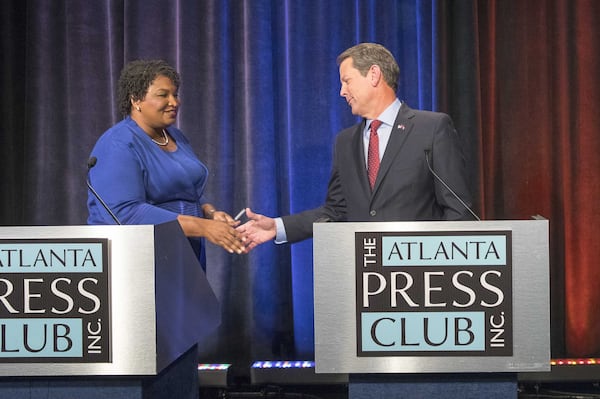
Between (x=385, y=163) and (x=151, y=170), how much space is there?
786 millimetres

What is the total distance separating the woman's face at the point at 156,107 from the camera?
2627 mm

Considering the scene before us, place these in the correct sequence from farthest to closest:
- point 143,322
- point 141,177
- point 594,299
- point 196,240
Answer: point 594,299
point 196,240
point 141,177
point 143,322

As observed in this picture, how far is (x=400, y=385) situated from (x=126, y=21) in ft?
9.18

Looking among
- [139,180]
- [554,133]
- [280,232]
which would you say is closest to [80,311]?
[139,180]

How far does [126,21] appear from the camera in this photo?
3957 millimetres

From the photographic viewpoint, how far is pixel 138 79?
8.71 ft

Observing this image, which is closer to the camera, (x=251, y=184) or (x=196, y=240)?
(x=196, y=240)

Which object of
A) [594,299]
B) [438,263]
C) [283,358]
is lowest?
[283,358]

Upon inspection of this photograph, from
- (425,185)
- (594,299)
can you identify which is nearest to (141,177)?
(425,185)

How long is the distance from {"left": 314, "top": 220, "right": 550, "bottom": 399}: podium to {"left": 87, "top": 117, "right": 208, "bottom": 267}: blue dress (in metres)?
0.76

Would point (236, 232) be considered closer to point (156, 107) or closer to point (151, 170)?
point (151, 170)

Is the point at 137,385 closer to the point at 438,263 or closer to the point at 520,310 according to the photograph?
the point at 438,263

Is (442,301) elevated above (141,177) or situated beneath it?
situated beneath

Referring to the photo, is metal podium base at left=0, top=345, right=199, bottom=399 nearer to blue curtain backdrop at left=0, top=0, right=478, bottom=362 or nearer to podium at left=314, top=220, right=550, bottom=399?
podium at left=314, top=220, right=550, bottom=399
